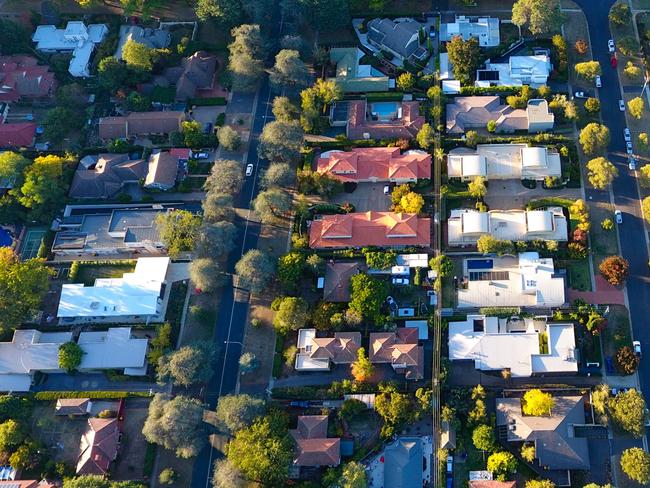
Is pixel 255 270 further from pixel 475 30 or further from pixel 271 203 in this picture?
pixel 475 30

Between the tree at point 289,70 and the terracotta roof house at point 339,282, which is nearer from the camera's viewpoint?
the terracotta roof house at point 339,282

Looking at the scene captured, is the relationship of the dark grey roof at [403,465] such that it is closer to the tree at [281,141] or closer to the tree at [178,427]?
the tree at [178,427]

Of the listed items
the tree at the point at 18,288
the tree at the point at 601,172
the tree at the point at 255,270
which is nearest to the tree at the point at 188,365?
the tree at the point at 255,270

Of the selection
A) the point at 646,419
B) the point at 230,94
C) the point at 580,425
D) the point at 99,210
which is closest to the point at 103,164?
the point at 99,210

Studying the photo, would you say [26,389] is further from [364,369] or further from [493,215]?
[493,215]

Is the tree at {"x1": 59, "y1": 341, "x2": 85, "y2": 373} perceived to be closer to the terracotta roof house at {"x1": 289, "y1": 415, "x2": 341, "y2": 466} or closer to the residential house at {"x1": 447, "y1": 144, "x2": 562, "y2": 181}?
the terracotta roof house at {"x1": 289, "y1": 415, "x2": 341, "y2": 466}

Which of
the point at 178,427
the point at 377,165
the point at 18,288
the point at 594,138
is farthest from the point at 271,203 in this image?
the point at 594,138
